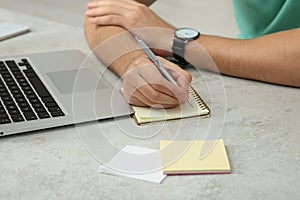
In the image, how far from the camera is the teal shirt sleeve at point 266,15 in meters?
1.66

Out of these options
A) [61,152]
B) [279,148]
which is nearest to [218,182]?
[279,148]

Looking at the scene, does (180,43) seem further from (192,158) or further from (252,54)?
(192,158)

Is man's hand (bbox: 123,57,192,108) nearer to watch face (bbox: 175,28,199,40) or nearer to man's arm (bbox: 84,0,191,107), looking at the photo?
man's arm (bbox: 84,0,191,107)

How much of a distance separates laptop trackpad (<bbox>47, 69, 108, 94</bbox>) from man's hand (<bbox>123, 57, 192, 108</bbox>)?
0.09 m

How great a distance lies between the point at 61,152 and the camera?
3.43 ft

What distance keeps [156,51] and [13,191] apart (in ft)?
2.17

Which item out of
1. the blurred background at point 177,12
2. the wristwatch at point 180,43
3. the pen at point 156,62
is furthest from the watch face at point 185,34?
the blurred background at point 177,12

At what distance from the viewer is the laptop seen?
1.12m

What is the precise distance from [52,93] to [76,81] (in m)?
0.09

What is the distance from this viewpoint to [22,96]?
1203mm

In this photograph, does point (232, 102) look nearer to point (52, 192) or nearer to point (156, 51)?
point (156, 51)

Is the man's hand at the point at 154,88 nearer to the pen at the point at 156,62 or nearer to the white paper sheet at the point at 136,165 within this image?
the pen at the point at 156,62

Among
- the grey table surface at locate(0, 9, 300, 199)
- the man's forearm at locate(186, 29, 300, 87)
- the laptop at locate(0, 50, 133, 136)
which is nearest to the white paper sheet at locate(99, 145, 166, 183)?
the grey table surface at locate(0, 9, 300, 199)

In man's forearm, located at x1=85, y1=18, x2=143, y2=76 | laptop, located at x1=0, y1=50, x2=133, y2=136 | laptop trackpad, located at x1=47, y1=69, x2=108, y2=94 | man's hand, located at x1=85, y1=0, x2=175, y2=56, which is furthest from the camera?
man's hand, located at x1=85, y1=0, x2=175, y2=56
